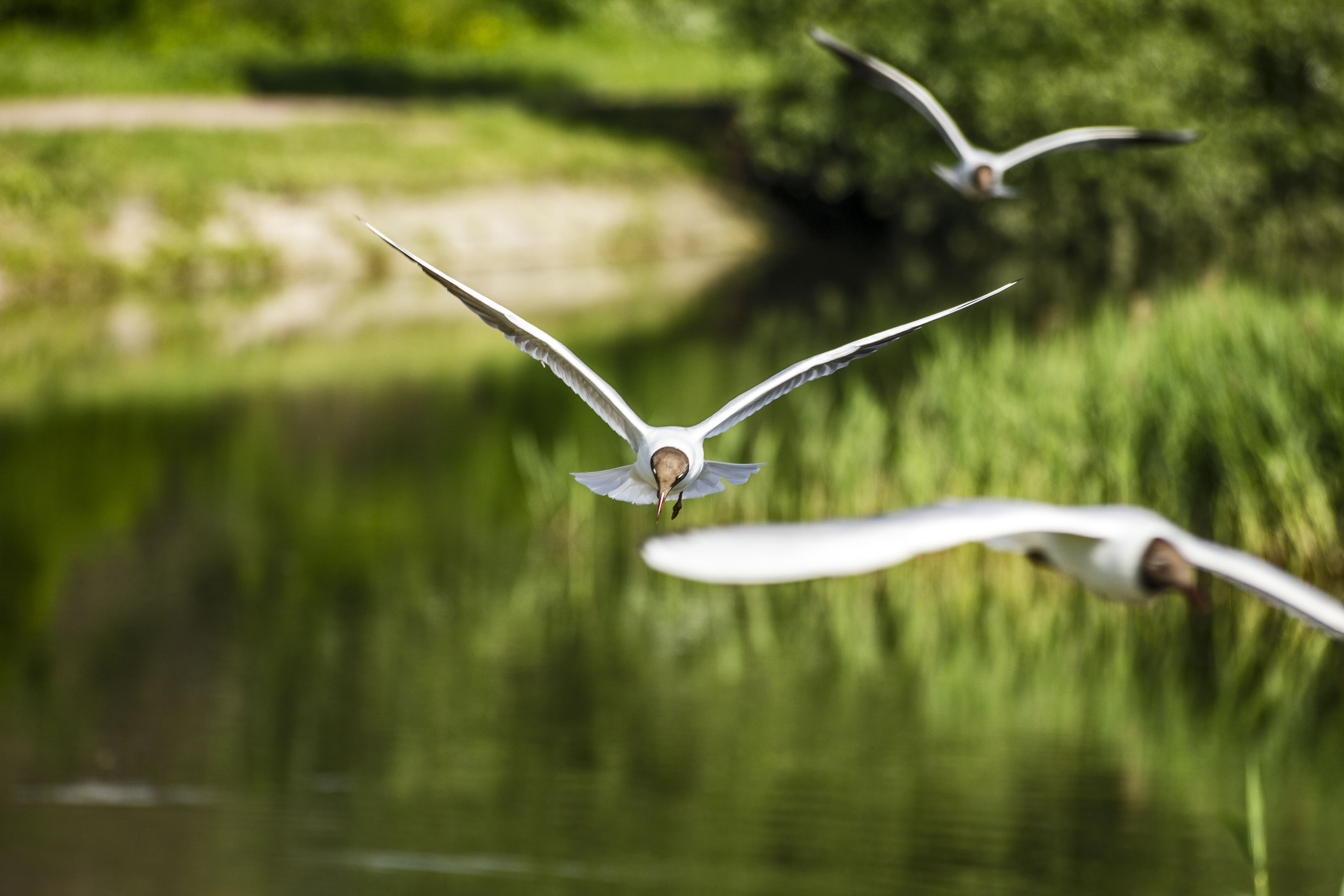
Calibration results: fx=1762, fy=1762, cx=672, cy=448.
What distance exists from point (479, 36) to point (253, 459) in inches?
1333

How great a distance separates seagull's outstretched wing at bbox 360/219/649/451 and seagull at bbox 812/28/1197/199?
6.22 ft

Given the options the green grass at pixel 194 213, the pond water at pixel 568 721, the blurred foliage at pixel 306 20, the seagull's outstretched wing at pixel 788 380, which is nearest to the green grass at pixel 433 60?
the blurred foliage at pixel 306 20

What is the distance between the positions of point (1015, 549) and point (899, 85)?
2.98m

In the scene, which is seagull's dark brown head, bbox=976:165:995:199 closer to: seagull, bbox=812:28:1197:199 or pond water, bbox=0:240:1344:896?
seagull, bbox=812:28:1197:199

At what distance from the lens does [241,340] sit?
26594mm

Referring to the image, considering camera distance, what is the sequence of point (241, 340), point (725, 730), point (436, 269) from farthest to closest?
point (241, 340), point (725, 730), point (436, 269)

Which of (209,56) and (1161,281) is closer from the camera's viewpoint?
(1161,281)

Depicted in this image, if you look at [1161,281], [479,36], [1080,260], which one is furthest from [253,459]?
[479,36]

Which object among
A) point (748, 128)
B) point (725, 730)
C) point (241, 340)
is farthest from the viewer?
point (748, 128)

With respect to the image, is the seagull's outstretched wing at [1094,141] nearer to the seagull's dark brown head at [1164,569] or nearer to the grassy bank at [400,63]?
the seagull's dark brown head at [1164,569]

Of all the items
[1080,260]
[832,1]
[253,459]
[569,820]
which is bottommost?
[569,820]

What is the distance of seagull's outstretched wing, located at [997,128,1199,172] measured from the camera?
5.46 metres

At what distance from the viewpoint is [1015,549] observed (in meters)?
3.25

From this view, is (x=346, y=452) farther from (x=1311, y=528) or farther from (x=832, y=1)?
(x=832, y=1)
